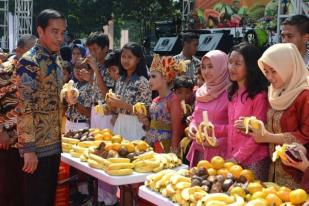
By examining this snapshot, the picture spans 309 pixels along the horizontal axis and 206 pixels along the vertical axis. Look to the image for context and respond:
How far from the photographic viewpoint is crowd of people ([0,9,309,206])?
2.81 metres

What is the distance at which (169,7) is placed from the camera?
23.1m

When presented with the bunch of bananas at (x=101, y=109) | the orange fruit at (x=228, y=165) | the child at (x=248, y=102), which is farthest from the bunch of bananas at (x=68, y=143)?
the orange fruit at (x=228, y=165)

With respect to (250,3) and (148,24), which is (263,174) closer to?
(250,3)

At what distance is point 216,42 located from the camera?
1036cm

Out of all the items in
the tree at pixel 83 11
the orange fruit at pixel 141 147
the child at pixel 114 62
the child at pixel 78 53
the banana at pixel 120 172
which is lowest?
the banana at pixel 120 172

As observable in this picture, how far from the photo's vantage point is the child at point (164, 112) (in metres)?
3.98

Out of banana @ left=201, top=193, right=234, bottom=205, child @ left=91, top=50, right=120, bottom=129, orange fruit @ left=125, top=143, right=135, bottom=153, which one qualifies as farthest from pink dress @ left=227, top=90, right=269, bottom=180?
child @ left=91, top=50, right=120, bottom=129

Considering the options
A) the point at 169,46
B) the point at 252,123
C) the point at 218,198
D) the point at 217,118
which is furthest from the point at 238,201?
the point at 169,46

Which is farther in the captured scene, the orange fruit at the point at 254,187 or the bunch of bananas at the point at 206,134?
the bunch of bananas at the point at 206,134

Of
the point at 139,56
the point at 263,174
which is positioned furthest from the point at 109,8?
the point at 263,174

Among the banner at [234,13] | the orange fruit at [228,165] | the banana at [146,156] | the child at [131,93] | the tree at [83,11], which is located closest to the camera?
the orange fruit at [228,165]

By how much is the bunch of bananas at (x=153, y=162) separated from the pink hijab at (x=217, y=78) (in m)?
0.59

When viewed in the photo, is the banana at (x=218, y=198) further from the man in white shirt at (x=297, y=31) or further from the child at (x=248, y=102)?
the man in white shirt at (x=297, y=31)

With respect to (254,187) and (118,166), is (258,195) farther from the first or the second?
(118,166)
